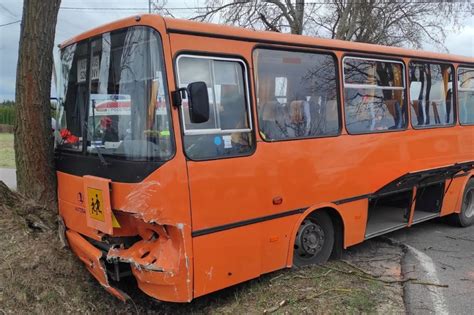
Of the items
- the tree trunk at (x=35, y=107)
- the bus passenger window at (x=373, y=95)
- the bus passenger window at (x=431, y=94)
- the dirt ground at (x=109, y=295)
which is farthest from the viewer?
the bus passenger window at (x=431, y=94)

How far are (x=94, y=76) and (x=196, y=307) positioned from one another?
2443mm

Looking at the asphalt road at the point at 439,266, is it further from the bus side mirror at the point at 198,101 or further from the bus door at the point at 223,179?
the bus side mirror at the point at 198,101

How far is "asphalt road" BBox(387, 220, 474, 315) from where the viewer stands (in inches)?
185

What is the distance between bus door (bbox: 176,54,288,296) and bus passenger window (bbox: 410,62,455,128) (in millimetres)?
3255

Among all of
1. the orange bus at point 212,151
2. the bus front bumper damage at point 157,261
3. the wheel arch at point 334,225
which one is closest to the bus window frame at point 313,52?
the orange bus at point 212,151

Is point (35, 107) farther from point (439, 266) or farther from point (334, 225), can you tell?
point (439, 266)

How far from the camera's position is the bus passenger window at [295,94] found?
15.6 ft

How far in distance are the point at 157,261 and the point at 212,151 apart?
1048 millimetres

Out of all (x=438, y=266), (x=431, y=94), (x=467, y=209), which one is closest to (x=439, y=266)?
(x=438, y=266)

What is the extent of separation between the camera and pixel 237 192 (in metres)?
4.36

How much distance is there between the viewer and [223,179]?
14.0 feet

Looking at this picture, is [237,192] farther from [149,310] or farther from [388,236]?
[388,236]

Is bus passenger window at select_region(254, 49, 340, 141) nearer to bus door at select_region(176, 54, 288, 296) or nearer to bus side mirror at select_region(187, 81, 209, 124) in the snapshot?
bus door at select_region(176, 54, 288, 296)

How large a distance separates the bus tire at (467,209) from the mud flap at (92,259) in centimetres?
605
